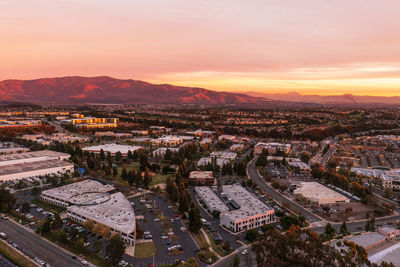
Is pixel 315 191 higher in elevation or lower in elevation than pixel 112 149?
higher

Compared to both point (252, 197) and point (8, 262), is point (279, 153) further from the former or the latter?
point (8, 262)

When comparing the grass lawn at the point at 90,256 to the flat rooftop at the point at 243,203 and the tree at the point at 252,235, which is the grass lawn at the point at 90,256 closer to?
the tree at the point at 252,235

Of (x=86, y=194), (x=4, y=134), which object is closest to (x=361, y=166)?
(x=86, y=194)

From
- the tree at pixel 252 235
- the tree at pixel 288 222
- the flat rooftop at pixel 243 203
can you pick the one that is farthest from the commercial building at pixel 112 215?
the tree at pixel 288 222

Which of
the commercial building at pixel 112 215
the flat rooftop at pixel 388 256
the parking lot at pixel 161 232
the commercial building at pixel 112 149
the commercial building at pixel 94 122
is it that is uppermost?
the commercial building at pixel 112 215

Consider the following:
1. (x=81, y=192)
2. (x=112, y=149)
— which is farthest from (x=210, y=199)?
(x=112, y=149)

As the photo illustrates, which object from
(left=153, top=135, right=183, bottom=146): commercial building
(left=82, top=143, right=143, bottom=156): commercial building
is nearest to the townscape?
(left=82, top=143, right=143, bottom=156): commercial building

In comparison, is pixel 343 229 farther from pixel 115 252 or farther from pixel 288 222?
pixel 115 252
